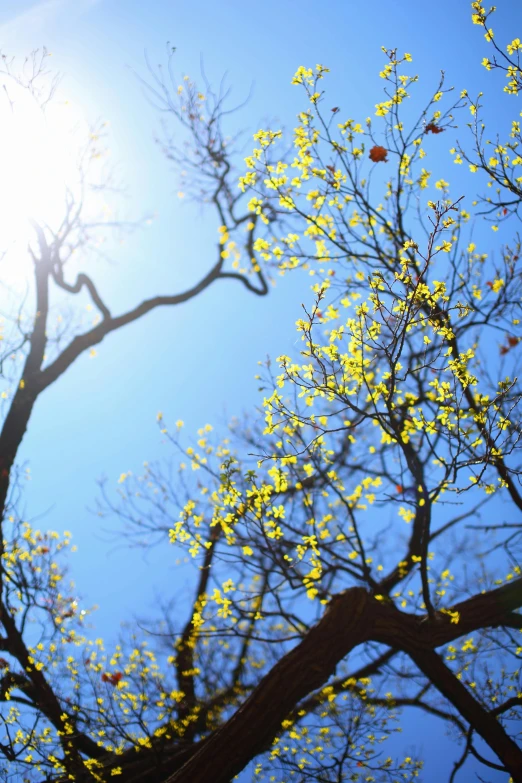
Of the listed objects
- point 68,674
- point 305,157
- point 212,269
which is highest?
point 212,269

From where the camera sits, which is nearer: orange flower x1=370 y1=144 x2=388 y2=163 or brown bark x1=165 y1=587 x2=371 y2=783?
brown bark x1=165 y1=587 x2=371 y2=783

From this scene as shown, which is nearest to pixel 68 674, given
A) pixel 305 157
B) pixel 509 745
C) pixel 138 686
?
pixel 138 686

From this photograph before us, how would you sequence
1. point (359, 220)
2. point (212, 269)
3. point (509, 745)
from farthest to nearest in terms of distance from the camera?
point (212, 269) < point (359, 220) < point (509, 745)

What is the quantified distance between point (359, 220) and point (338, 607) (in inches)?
178

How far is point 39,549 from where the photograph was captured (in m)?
8.69

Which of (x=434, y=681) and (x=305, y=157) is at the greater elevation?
(x=305, y=157)

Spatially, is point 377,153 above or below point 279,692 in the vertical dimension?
above

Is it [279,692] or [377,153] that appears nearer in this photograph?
[279,692]

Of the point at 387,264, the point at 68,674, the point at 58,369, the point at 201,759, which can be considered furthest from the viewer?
the point at 58,369

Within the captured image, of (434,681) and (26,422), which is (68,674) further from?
(434,681)

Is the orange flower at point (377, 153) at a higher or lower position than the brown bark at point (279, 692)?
higher

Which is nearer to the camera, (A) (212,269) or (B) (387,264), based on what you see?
(B) (387,264)

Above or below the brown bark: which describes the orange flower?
above

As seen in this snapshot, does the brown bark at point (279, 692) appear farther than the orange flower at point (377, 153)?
No
